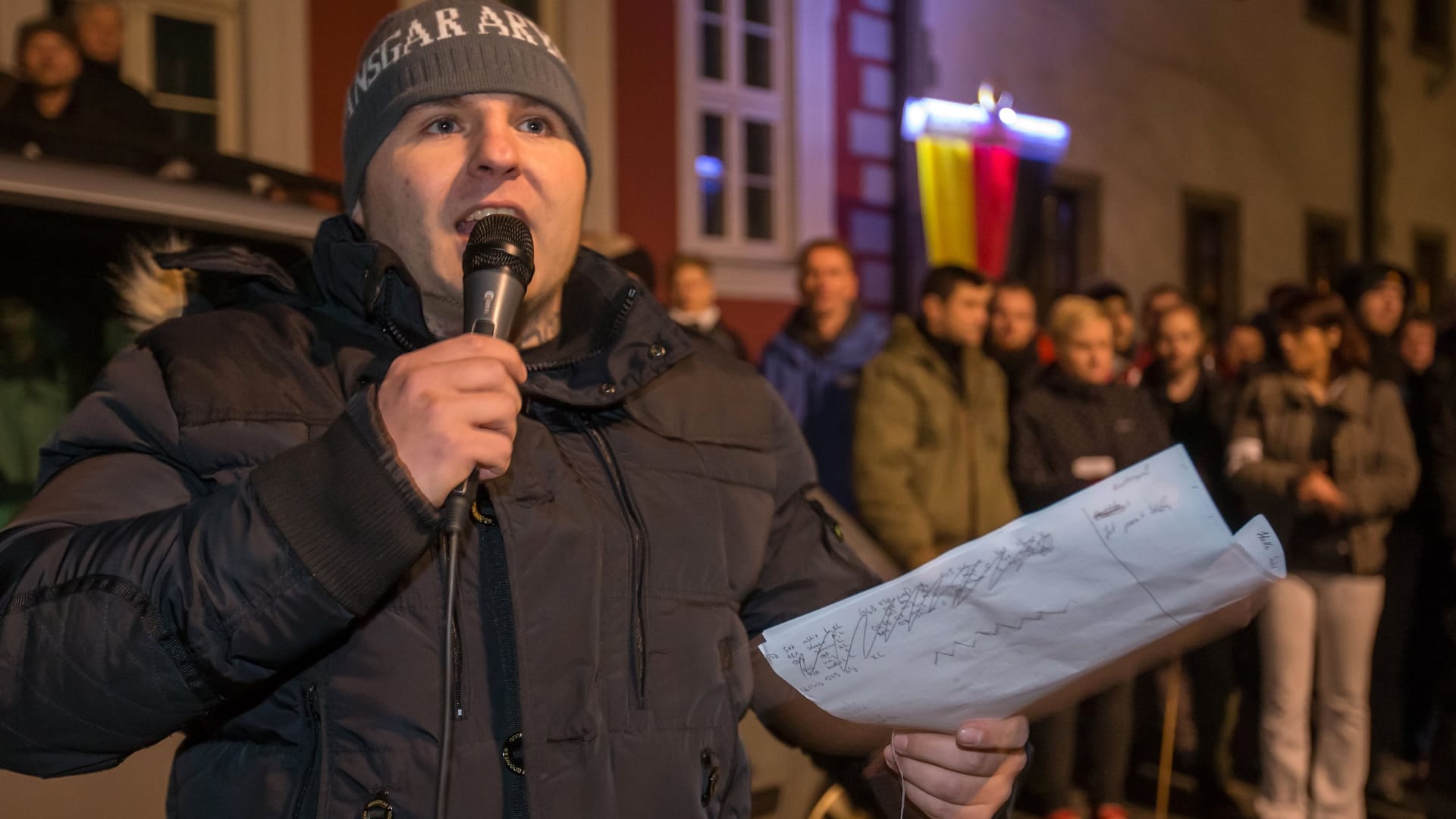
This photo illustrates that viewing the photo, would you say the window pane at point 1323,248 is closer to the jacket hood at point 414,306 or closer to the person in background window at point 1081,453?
the person in background window at point 1081,453

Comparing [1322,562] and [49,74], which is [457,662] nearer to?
[49,74]

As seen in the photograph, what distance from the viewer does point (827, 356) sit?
6.44 meters

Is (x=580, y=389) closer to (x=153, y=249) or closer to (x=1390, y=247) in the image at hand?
(x=153, y=249)

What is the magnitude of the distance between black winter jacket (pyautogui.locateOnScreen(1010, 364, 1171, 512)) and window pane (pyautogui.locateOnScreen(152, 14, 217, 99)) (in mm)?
5005

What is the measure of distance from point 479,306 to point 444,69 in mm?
487

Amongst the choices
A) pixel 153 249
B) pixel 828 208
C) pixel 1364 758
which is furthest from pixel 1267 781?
pixel 828 208

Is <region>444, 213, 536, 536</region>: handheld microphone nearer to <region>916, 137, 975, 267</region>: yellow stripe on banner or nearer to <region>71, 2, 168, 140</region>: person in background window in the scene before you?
<region>71, 2, 168, 140</region>: person in background window

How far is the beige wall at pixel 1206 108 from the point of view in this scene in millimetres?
13312

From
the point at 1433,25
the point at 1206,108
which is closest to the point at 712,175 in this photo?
the point at 1206,108

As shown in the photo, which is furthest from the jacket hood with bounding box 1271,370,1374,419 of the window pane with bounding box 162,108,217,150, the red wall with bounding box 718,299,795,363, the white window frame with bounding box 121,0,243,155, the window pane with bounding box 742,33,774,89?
the window pane with bounding box 742,33,774,89

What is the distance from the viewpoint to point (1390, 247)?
18.3 meters

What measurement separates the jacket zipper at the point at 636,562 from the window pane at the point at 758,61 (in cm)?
974

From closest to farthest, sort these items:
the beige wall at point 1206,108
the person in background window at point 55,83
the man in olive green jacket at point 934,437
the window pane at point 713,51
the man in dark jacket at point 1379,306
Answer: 1. the person in background window at point 55,83
2. the man in olive green jacket at point 934,437
3. the man in dark jacket at point 1379,306
4. the window pane at point 713,51
5. the beige wall at point 1206,108

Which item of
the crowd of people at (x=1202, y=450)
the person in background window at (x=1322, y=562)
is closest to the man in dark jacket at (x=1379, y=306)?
the crowd of people at (x=1202, y=450)
